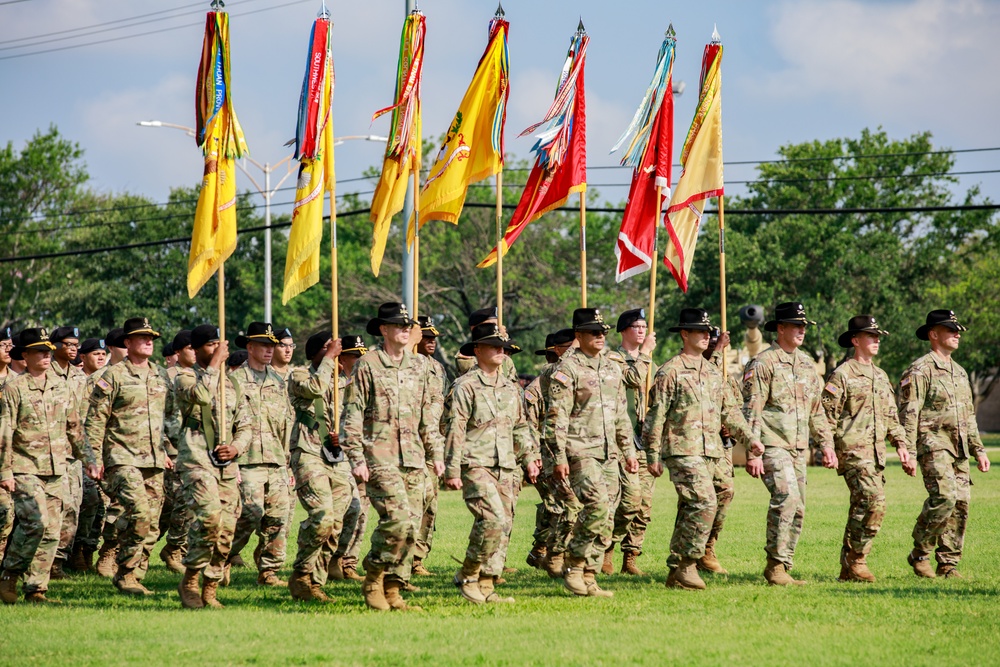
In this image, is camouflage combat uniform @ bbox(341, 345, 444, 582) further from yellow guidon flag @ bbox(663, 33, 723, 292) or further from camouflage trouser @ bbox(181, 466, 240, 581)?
yellow guidon flag @ bbox(663, 33, 723, 292)

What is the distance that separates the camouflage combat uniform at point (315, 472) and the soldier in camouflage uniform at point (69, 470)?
2.15m

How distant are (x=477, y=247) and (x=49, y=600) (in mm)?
40334

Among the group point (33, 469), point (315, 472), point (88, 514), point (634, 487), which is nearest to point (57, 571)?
point (88, 514)

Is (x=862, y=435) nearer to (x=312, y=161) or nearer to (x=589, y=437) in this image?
(x=589, y=437)

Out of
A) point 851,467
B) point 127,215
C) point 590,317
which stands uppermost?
point 127,215

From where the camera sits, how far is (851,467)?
12.1 meters

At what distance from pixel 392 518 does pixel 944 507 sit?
5.34m

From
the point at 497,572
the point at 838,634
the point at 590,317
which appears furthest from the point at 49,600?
the point at 838,634

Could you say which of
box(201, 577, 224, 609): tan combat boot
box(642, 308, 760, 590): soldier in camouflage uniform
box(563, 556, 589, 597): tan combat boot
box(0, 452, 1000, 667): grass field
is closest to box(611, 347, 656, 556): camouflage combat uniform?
box(0, 452, 1000, 667): grass field

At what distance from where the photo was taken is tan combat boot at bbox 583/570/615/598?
1100cm

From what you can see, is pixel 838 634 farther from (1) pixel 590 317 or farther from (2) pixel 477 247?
(2) pixel 477 247

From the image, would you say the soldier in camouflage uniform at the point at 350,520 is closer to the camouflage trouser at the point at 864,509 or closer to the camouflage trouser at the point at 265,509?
the camouflage trouser at the point at 265,509

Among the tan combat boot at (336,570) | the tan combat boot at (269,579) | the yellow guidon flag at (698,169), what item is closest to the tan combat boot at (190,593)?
the tan combat boot at (269,579)

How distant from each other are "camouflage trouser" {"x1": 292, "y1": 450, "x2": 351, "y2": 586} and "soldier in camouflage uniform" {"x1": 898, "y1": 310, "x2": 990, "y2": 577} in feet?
17.3
